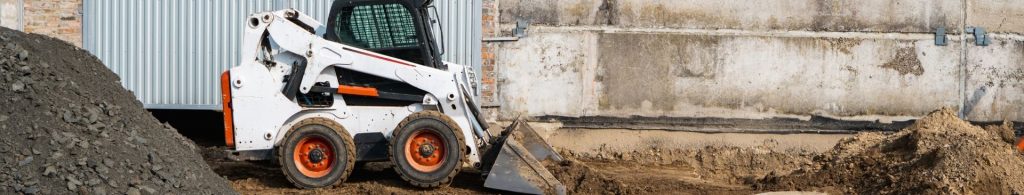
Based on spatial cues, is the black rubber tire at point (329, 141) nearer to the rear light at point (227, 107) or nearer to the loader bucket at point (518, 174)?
the rear light at point (227, 107)

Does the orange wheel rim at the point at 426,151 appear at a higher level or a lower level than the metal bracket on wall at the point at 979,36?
lower

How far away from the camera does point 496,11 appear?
15.3 m

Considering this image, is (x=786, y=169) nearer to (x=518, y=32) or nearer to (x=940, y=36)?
(x=940, y=36)

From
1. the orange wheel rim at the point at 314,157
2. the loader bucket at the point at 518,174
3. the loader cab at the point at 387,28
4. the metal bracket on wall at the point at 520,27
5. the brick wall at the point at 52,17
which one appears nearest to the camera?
the loader bucket at the point at 518,174

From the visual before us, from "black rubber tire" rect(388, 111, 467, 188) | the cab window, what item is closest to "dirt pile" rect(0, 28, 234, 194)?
"black rubber tire" rect(388, 111, 467, 188)

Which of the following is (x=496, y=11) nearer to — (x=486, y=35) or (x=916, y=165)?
(x=486, y=35)

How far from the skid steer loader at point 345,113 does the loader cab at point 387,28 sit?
0.03 metres

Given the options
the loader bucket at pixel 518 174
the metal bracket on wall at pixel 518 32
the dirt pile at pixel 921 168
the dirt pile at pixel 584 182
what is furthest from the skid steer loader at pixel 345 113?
the metal bracket on wall at pixel 518 32

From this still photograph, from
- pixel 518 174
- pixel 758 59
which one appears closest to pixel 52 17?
pixel 518 174

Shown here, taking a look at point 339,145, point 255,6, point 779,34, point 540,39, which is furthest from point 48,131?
point 779,34

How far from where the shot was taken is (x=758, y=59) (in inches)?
613

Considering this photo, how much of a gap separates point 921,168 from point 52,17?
31.6 feet

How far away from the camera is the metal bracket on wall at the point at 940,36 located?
51.7ft

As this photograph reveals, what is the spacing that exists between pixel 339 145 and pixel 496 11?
404 centimetres
